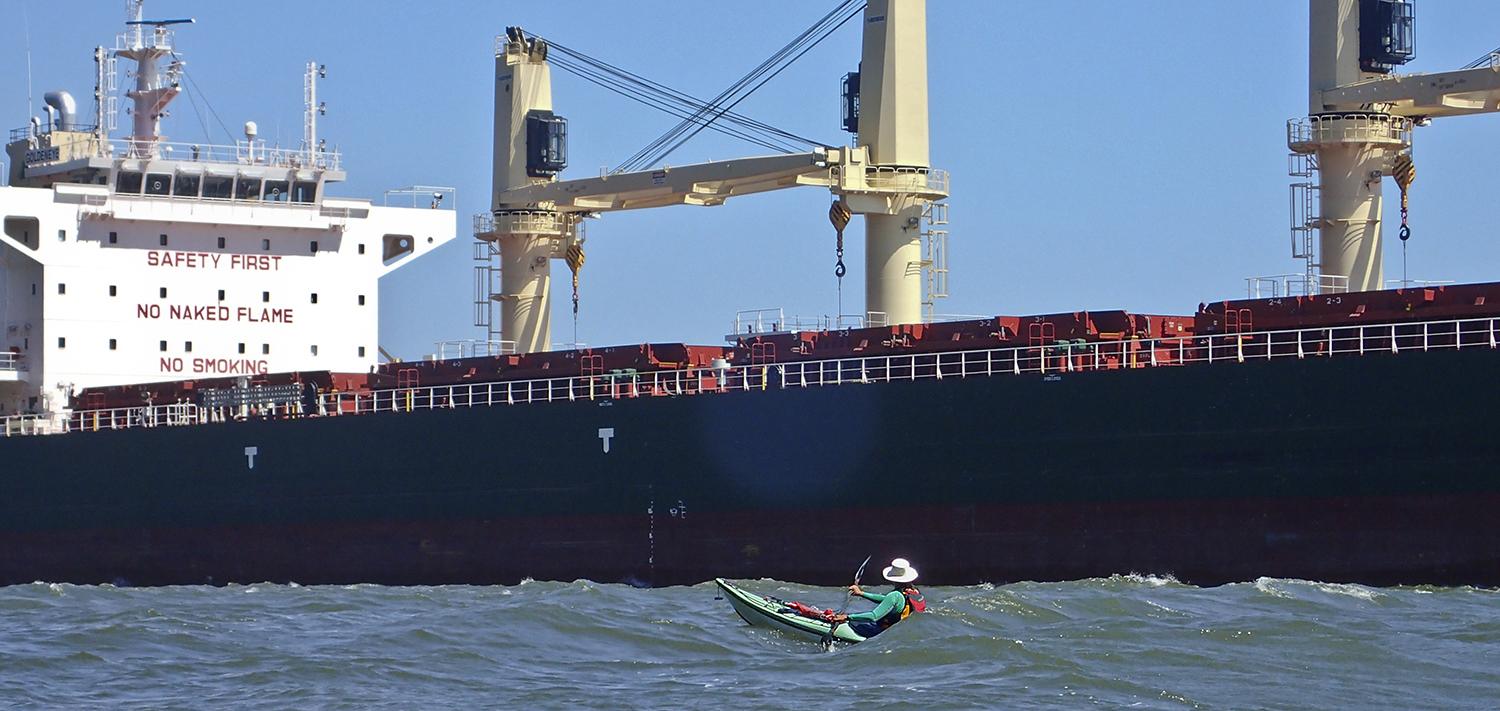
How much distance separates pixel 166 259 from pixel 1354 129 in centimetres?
2217

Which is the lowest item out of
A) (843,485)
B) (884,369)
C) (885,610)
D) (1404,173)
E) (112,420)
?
(885,610)

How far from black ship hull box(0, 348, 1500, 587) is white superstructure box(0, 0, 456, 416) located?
287cm

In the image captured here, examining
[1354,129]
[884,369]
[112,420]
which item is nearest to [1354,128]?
[1354,129]

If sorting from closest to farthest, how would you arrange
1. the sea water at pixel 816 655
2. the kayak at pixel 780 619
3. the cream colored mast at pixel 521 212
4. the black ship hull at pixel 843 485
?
the sea water at pixel 816 655, the kayak at pixel 780 619, the black ship hull at pixel 843 485, the cream colored mast at pixel 521 212

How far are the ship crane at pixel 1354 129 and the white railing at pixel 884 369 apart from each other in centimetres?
573

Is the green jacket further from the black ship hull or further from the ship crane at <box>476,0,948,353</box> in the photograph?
the ship crane at <box>476,0,948,353</box>

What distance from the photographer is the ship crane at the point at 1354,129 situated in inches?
1262

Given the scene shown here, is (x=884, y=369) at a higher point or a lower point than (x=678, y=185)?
lower

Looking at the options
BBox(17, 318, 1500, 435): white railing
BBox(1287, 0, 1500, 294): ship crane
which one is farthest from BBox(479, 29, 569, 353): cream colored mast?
BBox(1287, 0, 1500, 294): ship crane

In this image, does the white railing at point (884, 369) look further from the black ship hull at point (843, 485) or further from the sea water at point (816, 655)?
the sea water at point (816, 655)

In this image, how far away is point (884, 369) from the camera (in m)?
29.2

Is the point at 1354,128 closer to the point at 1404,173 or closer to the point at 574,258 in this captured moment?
the point at 1404,173

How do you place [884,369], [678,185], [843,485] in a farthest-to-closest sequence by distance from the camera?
1. [678,185]
2. [884,369]
3. [843,485]

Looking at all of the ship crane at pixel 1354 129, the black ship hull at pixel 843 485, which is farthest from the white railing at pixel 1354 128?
the black ship hull at pixel 843 485
